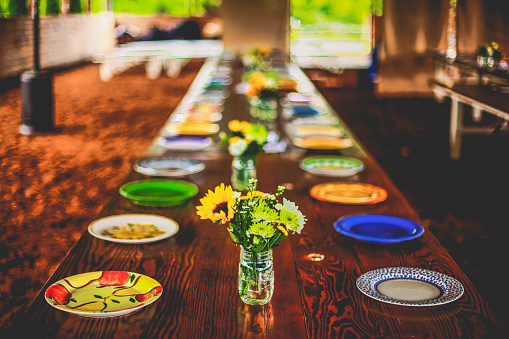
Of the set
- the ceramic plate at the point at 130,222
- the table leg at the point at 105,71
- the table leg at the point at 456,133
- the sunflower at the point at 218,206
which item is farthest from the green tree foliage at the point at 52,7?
the sunflower at the point at 218,206

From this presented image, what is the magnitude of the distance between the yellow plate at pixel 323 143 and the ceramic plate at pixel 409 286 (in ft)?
5.18

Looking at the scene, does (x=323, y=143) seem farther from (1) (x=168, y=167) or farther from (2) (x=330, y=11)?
(2) (x=330, y=11)

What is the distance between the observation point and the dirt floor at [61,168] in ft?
10.8

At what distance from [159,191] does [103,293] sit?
925 millimetres

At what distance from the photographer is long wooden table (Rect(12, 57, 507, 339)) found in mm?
1332

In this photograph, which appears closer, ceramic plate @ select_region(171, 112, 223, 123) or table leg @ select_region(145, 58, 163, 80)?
ceramic plate @ select_region(171, 112, 223, 123)

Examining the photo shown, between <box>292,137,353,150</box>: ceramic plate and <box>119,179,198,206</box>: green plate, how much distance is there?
938 millimetres

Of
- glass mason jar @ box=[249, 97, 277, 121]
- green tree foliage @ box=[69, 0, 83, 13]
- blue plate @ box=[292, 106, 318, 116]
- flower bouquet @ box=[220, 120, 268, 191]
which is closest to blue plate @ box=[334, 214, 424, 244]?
flower bouquet @ box=[220, 120, 268, 191]

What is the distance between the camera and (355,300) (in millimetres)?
1497

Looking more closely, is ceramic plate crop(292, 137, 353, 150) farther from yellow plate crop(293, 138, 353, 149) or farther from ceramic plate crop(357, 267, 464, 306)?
ceramic plate crop(357, 267, 464, 306)

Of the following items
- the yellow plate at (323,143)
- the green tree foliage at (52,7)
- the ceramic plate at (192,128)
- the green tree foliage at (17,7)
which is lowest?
the yellow plate at (323,143)

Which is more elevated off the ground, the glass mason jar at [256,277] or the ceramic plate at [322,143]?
the ceramic plate at [322,143]

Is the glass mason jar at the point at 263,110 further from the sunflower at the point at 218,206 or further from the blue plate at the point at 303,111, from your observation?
the sunflower at the point at 218,206

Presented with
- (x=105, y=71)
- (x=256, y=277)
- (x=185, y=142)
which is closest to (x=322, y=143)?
(x=185, y=142)
